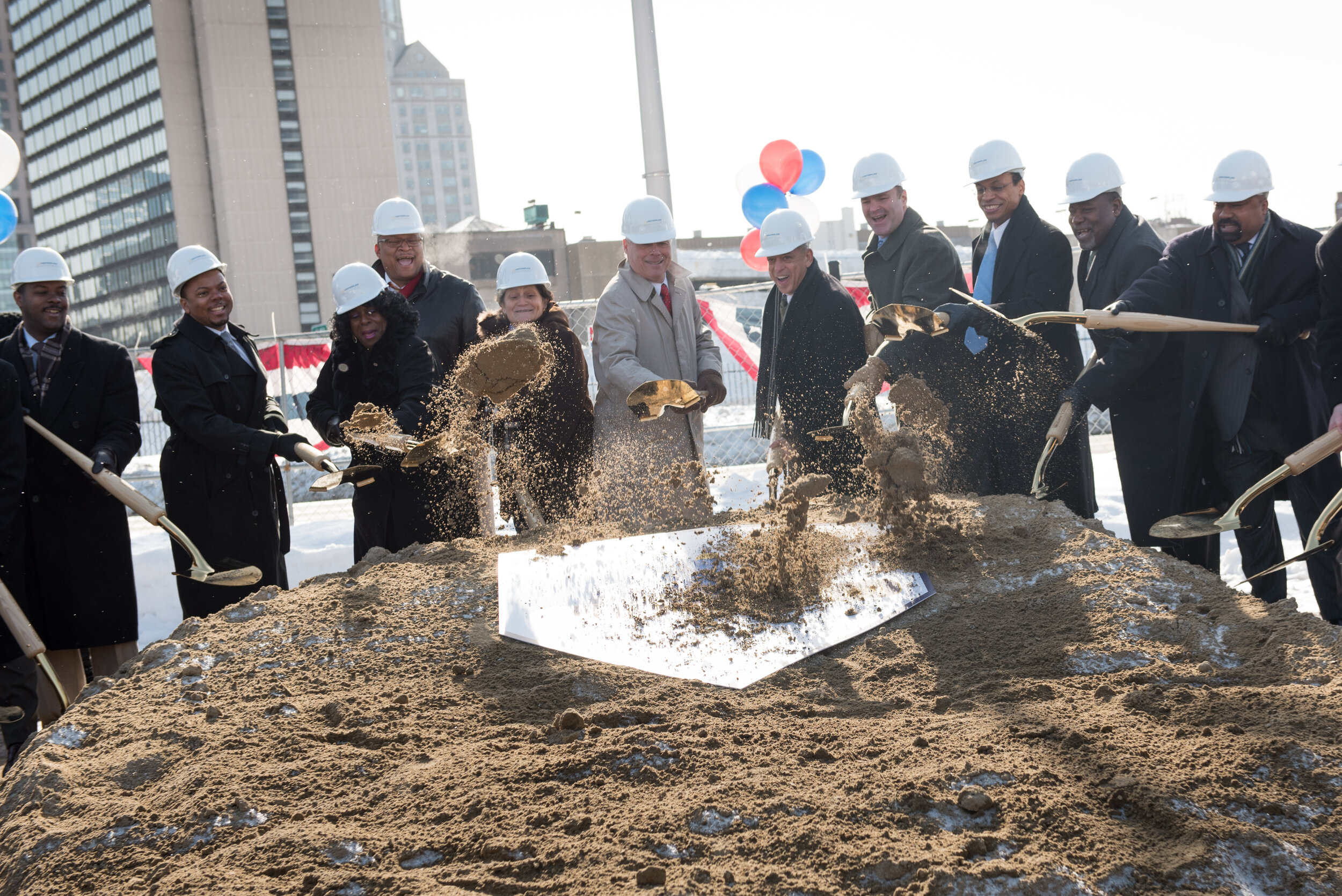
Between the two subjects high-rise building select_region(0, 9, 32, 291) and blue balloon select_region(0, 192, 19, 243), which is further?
high-rise building select_region(0, 9, 32, 291)

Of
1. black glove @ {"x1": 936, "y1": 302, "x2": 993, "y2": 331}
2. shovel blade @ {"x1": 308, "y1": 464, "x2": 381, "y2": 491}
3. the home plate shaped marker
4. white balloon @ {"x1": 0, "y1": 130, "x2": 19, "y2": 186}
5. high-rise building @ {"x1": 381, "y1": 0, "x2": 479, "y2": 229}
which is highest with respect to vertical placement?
high-rise building @ {"x1": 381, "y1": 0, "x2": 479, "y2": 229}

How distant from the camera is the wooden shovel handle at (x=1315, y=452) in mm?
2834

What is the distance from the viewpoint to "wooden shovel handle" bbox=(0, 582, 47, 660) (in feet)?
9.57

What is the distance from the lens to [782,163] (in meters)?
8.27

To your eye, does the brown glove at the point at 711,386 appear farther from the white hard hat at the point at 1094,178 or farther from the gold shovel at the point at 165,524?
the gold shovel at the point at 165,524

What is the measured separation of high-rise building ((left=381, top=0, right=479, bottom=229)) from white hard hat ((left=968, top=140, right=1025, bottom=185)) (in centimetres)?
10691

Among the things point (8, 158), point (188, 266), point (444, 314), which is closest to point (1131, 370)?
point (444, 314)

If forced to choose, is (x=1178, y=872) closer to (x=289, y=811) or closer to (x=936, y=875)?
(x=936, y=875)

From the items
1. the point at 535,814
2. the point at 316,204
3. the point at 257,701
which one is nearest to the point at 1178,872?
the point at 535,814

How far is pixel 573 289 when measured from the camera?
147ft

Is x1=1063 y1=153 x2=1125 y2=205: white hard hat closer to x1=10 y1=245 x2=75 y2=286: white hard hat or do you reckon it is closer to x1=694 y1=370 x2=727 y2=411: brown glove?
x1=694 y1=370 x2=727 y2=411: brown glove

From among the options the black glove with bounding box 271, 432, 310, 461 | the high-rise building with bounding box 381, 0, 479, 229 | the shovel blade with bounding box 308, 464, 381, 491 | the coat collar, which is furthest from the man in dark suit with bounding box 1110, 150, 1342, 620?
the high-rise building with bounding box 381, 0, 479, 229

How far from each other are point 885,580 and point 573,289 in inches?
1688

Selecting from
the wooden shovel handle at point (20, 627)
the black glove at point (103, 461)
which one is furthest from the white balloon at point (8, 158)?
the wooden shovel handle at point (20, 627)
